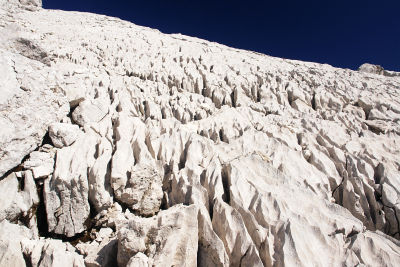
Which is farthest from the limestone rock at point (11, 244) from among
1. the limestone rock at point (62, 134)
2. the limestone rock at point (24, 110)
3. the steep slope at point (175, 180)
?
the limestone rock at point (62, 134)

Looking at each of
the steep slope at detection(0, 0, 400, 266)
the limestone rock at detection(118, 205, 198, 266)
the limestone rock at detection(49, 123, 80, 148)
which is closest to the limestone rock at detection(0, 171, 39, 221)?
the steep slope at detection(0, 0, 400, 266)

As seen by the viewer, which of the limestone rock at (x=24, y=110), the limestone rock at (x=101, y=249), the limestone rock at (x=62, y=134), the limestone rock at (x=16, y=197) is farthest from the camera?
the limestone rock at (x=62, y=134)

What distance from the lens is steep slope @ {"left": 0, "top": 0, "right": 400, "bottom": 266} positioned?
9.71 metres

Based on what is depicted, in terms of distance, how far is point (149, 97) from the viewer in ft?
80.0

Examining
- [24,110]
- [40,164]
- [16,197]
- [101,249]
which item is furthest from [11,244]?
[24,110]

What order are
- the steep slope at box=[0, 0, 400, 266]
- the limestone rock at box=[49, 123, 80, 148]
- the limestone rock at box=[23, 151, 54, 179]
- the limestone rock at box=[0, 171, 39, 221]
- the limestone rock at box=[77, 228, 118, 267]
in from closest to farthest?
the limestone rock at box=[77, 228, 118, 267] → the steep slope at box=[0, 0, 400, 266] → the limestone rock at box=[0, 171, 39, 221] → the limestone rock at box=[23, 151, 54, 179] → the limestone rock at box=[49, 123, 80, 148]

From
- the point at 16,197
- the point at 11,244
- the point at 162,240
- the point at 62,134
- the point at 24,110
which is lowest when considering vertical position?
the point at 11,244

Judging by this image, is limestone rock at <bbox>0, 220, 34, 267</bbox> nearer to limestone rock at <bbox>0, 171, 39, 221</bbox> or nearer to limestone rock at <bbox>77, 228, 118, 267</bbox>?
limestone rock at <bbox>0, 171, 39, 221</bbox>

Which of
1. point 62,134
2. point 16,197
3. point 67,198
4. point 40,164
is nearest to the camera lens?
point 16,197

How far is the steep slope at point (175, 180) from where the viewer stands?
971 centimetres

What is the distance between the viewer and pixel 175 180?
1352 centimetres

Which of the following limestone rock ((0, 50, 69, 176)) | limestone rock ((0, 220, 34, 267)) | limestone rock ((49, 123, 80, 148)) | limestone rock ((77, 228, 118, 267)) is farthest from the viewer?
limestone rock ((49, 123, 80, 148))

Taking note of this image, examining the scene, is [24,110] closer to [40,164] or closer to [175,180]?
[40,164]

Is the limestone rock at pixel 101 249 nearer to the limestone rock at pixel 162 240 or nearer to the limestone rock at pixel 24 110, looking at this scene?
the limestone rock at pixel 162 240
